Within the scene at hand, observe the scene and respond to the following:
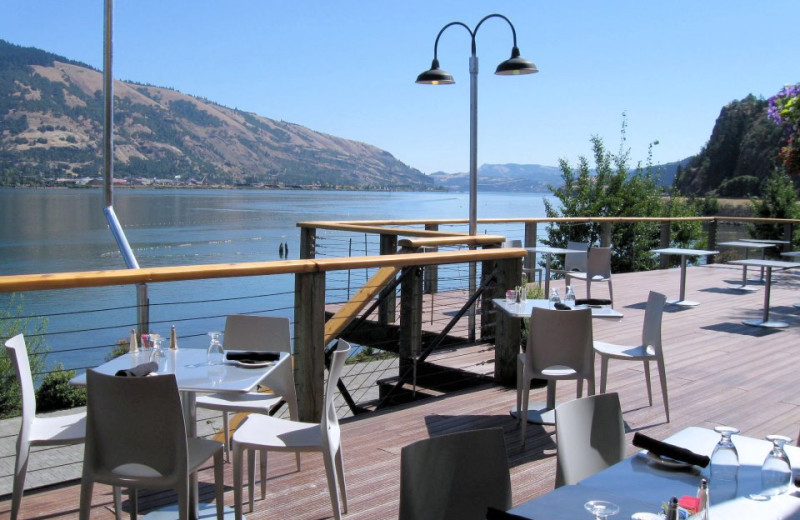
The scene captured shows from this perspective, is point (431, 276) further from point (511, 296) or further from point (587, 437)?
point (587, 437)

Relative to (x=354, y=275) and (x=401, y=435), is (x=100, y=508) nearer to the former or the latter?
(x=401, y=435)

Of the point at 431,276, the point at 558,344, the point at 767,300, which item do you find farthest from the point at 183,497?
the point at 767,300

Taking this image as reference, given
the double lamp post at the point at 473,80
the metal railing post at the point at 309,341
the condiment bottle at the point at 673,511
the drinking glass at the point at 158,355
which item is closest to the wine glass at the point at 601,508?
the condiment bottle at the point at 673,511

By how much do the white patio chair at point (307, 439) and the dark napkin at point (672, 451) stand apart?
3.88ft

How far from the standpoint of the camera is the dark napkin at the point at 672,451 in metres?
2.15

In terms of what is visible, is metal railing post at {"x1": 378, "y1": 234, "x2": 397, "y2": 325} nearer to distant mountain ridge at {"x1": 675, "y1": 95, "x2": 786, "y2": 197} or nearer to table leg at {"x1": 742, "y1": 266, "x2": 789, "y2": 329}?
table leg at {"x1": 742, "y1": 266, "x2": 789, "y2": 329}

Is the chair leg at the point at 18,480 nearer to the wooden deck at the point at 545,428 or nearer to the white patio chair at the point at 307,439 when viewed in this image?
the wooden deck at the point at 545,428

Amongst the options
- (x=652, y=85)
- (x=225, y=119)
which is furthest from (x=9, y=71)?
(x=652, y=85)

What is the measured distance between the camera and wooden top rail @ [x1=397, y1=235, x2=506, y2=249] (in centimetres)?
574

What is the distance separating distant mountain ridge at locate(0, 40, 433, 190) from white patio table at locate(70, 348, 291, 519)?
43164mm

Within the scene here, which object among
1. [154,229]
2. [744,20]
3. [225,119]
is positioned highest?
[225,119]

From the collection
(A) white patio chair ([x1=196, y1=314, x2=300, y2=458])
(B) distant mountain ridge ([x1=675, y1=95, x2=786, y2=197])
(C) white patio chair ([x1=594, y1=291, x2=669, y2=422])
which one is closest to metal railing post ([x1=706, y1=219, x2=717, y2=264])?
(C) white patio chair ([x1=594, y1=291, x2=669, y2=422])

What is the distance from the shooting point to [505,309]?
469 cm

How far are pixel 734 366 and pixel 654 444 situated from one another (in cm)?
455
